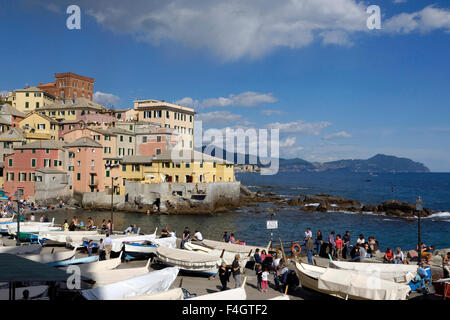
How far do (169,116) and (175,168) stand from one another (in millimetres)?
19654

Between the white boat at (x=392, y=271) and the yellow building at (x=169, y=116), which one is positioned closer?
the white boat at (x=392, y=271)

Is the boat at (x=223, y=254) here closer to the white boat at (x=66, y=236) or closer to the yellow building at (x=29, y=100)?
the white boat at (x=66, y=236)

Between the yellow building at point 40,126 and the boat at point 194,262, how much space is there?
197ft

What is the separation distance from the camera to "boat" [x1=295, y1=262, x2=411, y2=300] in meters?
13.0

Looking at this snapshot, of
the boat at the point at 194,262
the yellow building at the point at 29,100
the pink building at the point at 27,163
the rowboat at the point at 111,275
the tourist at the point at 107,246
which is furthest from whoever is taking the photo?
→ the yellow building at the point at 29,100

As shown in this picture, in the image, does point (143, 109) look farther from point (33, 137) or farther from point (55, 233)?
point (55, 233)

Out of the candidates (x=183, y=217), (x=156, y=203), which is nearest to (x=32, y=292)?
(x=183, y=217)

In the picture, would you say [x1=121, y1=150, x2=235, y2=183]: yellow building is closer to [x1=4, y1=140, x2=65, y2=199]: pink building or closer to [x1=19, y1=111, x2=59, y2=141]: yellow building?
[x1=4, y1=140, x2=65, y2=199]: pink building

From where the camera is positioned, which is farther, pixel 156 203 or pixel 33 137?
pixel 33 137

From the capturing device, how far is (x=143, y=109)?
77.6m

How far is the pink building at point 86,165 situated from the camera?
203 feet

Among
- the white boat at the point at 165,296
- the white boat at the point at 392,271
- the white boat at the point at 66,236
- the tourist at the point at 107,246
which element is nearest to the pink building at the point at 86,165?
the white boat at the point at 66,236
